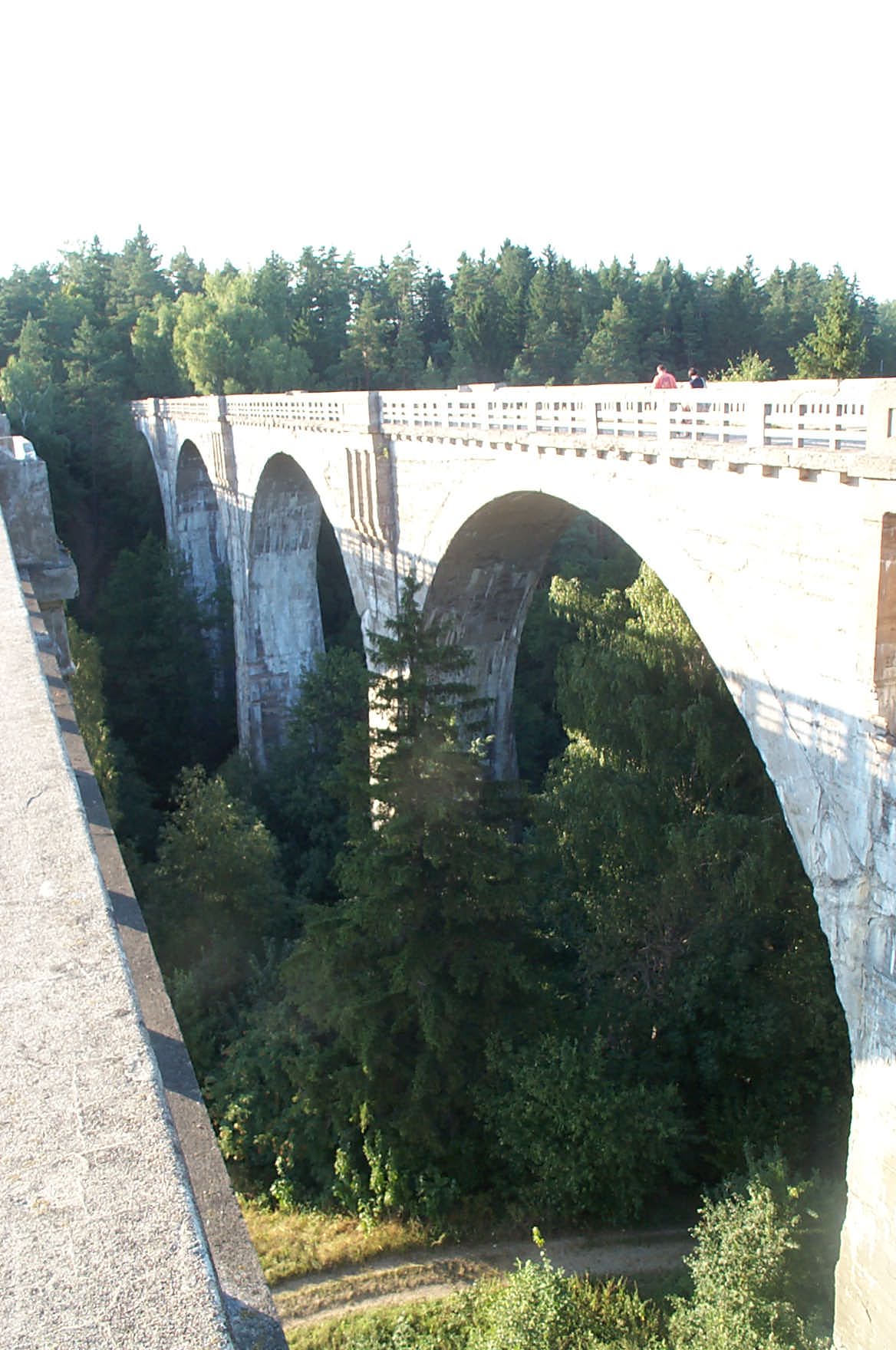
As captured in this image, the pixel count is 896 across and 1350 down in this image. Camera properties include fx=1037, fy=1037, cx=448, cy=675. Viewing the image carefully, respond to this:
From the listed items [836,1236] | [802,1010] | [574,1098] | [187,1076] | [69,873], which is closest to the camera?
[69,873]

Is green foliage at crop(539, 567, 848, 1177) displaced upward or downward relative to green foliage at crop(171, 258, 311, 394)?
downward

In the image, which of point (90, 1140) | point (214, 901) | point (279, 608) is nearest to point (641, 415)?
point (90, 1140)

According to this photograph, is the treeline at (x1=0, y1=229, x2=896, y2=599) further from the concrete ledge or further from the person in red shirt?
the concrete ledge

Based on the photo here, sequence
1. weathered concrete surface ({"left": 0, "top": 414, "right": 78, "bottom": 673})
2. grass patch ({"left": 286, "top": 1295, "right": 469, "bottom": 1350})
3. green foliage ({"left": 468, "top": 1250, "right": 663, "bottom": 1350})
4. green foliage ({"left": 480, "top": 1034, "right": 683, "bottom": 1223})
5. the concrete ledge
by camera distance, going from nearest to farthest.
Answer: the concrete ledge, weathered concrete surface ({"left": 0, "top": 414, "right": 78, "bottom": 673}), green foliage ({"left": 468, "top": 1250, "right": 663, "bottom": 1350}), grass patch ({"left": 286, "top": 1295, "right": 469, "bottom": 1350}), green foliage ({"left": 480, "top": 1034, "right": 683, "bottom": 1223})

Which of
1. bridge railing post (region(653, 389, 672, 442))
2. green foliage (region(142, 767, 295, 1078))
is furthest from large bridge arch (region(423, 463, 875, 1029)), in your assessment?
green foliage (region(142, 767, 295, 1078))

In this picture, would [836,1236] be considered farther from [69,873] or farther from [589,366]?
[589,366]

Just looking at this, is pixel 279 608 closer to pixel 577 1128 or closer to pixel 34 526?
pixel 577 1128

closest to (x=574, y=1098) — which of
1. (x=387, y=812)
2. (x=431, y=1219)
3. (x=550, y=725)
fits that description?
(x=431, y=1219)
